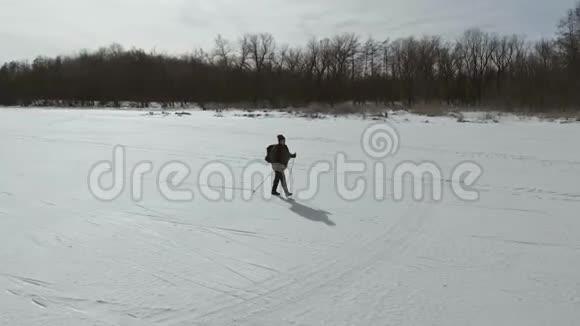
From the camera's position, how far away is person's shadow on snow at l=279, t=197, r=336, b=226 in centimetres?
665

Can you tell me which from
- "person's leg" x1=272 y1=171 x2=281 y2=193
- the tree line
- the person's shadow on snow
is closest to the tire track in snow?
the person's shadow on snow

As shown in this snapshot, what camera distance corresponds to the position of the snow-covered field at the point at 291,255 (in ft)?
12.5

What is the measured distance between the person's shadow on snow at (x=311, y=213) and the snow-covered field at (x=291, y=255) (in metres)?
0.02

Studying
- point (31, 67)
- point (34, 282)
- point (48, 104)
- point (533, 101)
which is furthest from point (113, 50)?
point (34, 282)

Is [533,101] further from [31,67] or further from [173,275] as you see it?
[31,67]

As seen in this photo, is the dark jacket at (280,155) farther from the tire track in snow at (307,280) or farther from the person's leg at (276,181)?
the tire track in snow at (307,280)

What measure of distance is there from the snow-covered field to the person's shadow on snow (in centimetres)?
2

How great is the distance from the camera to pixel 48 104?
61.0 meters

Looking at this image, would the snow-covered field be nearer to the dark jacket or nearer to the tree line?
the dark jacket

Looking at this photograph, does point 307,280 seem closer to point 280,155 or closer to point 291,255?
point 291,255

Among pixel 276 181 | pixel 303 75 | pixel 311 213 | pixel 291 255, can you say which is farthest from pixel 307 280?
pixel 303 75

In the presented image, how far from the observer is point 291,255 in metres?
5.13

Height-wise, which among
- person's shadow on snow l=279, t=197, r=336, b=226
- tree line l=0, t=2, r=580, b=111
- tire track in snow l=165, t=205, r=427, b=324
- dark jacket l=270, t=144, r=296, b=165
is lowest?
tire track in snow l=165, t=205, r=427, b=324

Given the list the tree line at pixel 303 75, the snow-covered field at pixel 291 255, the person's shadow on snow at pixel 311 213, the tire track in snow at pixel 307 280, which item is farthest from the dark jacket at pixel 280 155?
the tree line at pixel 303 75
